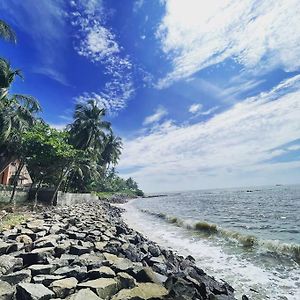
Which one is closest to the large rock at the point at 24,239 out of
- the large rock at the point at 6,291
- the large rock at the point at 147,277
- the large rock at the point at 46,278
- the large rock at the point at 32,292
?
the large rock at the point at 46,278

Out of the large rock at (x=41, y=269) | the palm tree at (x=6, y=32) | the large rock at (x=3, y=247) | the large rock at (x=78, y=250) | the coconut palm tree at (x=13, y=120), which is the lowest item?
the large rock at (x=41, y=269)

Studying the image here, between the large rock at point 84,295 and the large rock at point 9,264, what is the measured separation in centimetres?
203

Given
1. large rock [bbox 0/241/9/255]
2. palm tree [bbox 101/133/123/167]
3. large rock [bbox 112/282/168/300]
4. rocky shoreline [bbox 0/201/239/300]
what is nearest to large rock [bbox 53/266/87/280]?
rocky shoreline [bbox 0/201/239/300]

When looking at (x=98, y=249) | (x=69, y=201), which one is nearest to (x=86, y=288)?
(x=98, y=249)

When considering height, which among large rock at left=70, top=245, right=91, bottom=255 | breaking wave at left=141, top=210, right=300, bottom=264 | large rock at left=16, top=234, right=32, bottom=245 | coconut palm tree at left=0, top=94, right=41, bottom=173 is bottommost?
breaking wave at left=141, top=210, right=300, bottom=264

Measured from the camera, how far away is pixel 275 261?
10484mm

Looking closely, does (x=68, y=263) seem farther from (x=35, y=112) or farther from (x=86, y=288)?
(x=35, y=112)

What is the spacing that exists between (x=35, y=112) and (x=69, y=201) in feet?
30.5

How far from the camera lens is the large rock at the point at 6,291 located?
454 centimetres

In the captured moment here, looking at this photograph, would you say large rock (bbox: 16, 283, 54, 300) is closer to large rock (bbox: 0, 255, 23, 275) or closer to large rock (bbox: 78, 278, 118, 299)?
large rock (bbox: 78, 278, 118, 299)

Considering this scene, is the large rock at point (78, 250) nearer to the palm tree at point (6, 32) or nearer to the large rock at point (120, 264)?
the large rock at point (120, 264)

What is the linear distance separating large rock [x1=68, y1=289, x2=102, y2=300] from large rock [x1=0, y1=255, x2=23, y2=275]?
2.03 meters

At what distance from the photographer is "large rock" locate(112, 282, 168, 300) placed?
482 centimetres

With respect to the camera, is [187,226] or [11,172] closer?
[187,226]
